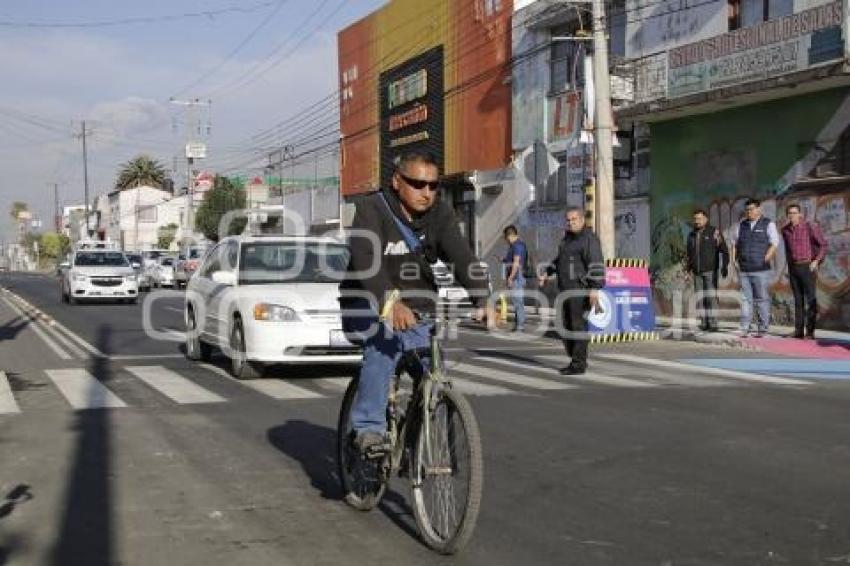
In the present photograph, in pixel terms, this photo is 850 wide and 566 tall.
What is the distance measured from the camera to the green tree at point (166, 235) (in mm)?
86806

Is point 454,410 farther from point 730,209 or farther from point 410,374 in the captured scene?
point 730,209

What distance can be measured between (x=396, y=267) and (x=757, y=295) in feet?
37.6

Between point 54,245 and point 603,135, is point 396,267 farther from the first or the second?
point 54,245

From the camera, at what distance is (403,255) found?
4840 millimetres

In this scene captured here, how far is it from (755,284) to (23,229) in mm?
154559

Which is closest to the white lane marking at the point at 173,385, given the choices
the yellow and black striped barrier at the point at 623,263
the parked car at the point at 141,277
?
the yellow and black striped barrier at the point at 623,263

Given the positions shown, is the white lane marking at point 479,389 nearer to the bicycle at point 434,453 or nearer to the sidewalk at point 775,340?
the bicycle at point 434,453

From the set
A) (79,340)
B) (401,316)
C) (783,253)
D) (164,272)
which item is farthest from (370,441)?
(164,272)

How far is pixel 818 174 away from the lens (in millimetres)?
17562

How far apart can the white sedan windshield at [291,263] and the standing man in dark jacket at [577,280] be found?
255cm

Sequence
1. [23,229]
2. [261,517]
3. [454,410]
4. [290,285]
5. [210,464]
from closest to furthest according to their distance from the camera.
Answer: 1. [454,410]
2. [261,517]
3. [210,464]
4. [290,285]
5. [23,229]

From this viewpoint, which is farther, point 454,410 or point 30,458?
point 30,458

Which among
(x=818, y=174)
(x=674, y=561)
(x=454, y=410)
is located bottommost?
(x=674, y=561)

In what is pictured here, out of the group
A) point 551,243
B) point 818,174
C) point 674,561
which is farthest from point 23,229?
point 674,561
